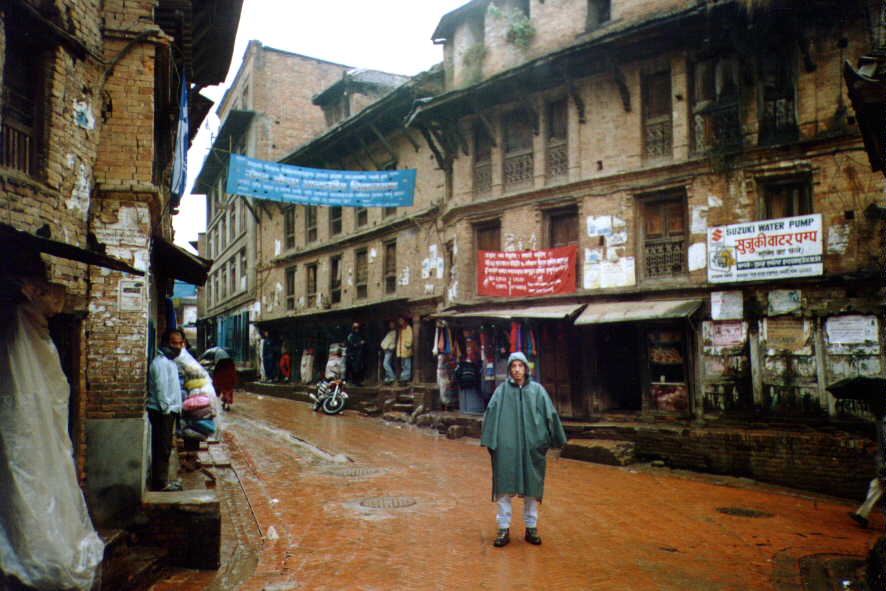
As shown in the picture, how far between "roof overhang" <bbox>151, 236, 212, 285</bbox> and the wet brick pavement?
333cm

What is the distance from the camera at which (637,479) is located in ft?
39.0

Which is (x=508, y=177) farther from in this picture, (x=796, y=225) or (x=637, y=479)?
(x=637, y=479)

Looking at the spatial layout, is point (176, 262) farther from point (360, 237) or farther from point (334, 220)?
point (334, 220)

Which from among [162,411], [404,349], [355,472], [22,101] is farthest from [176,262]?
[404,349]

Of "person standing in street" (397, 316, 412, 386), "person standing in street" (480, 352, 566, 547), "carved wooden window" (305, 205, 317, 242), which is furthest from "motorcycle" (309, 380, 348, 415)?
"person standing in street" (480, 352, 566, 547)

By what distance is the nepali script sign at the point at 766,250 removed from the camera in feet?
42.0

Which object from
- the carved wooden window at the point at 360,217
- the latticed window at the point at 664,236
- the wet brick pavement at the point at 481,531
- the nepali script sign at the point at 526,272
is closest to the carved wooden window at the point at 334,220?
the carved wooden window at the point at 360,217

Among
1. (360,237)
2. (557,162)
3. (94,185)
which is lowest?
(94,185)

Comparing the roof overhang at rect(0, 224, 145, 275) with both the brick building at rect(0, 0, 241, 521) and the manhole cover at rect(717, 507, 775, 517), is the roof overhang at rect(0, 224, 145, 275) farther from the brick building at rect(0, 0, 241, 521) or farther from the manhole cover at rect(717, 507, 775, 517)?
the manhole cover at rect(717, 507, 775, 517)

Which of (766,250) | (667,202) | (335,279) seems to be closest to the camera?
(766,250)

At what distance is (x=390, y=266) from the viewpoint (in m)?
24.1

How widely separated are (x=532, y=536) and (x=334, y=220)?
22266 mm

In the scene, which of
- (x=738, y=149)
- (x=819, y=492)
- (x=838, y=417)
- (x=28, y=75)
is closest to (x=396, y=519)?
(x=28, y=75)

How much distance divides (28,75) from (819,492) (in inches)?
489
